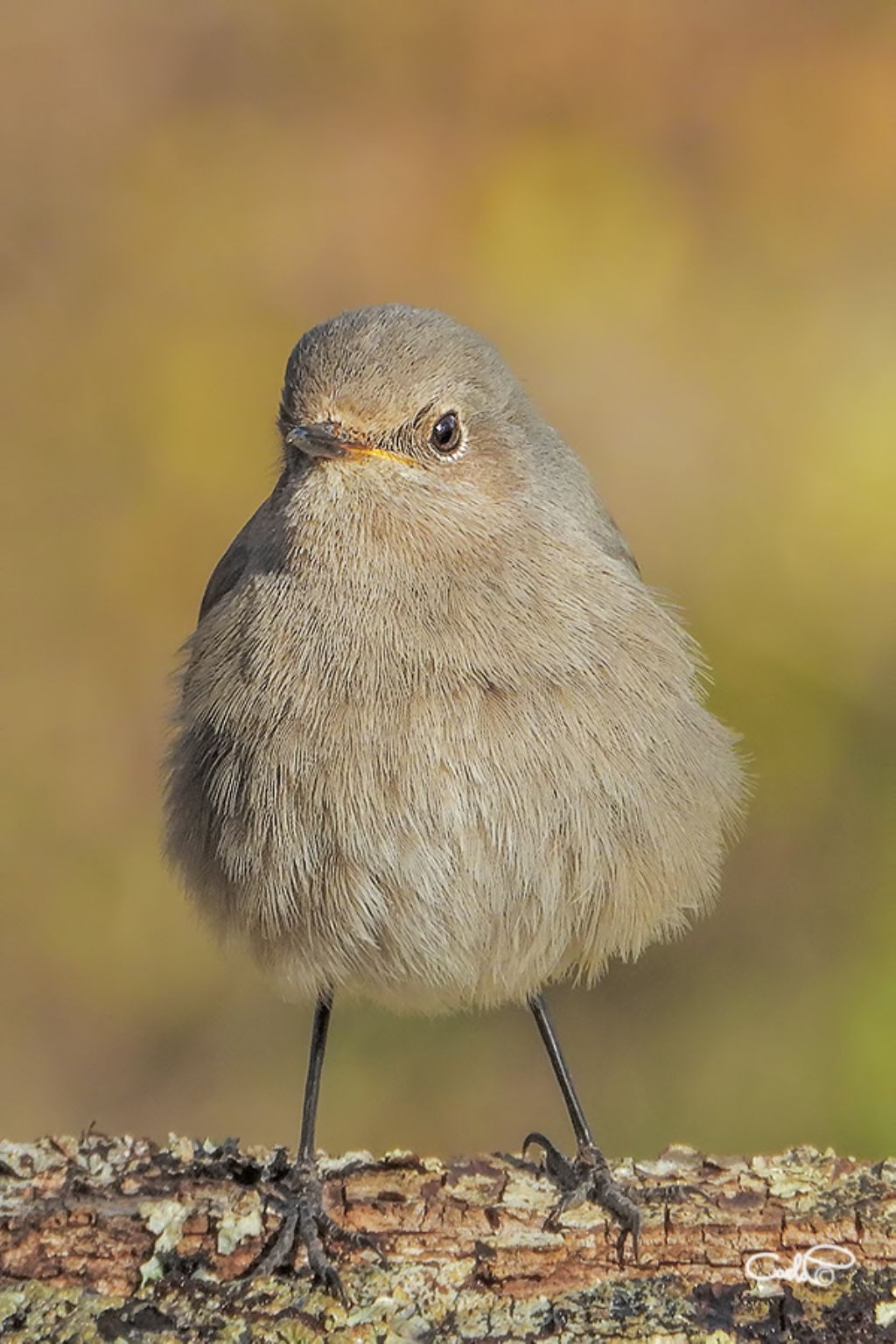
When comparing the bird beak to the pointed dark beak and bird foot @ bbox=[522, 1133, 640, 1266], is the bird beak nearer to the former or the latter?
the pointed dark beak

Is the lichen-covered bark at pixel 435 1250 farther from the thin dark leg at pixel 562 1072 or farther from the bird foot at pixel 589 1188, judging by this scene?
the thin dark leg at pixel 562 1072

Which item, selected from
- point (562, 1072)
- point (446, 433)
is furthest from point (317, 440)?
point (562, 1072)

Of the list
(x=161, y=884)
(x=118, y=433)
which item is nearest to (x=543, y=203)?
(x=118, y=433)

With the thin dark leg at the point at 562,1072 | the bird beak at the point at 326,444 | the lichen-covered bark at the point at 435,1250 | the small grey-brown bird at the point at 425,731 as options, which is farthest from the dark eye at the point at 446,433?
the lichen-covered bark at the point at 435,1250

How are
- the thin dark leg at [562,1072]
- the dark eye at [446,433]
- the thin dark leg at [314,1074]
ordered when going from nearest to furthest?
the dark eye at [446,433], the thin dark leg at [314,1074], the thin dark leg at [562,1072]

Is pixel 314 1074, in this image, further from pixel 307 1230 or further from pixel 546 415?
pixel 546 415

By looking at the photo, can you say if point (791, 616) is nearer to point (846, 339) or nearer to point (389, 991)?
point (846, 339)
